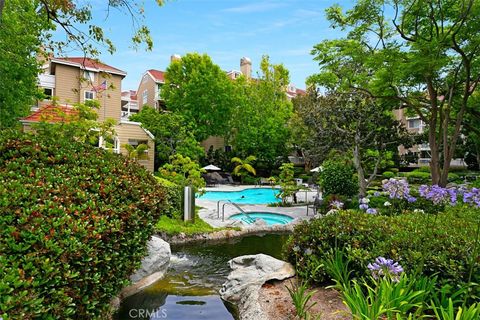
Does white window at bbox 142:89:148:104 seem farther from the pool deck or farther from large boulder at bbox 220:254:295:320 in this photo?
large boulder at bbox 220:254:295:320

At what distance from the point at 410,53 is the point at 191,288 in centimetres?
1080

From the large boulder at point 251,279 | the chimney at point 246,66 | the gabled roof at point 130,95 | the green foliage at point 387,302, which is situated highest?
the chimney at point 246,66

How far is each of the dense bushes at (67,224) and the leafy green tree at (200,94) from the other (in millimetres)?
24103

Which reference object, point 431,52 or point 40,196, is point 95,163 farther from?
point 431,52

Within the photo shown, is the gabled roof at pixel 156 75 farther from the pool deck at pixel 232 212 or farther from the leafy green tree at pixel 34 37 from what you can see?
the pool deck at pixel 232 212

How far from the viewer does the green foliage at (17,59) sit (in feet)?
42.3

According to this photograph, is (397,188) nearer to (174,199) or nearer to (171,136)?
(174,199)

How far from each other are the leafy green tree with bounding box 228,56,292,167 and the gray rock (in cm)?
2538

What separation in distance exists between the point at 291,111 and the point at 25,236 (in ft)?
109

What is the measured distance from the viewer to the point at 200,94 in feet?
96.0

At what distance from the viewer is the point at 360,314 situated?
115 inches

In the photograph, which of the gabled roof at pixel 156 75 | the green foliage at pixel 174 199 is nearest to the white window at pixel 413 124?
the gabled roof at pixel 156 75

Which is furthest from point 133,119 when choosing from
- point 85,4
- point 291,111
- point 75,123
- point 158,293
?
point 158,293

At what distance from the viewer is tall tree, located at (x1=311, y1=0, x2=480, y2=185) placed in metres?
11.0
